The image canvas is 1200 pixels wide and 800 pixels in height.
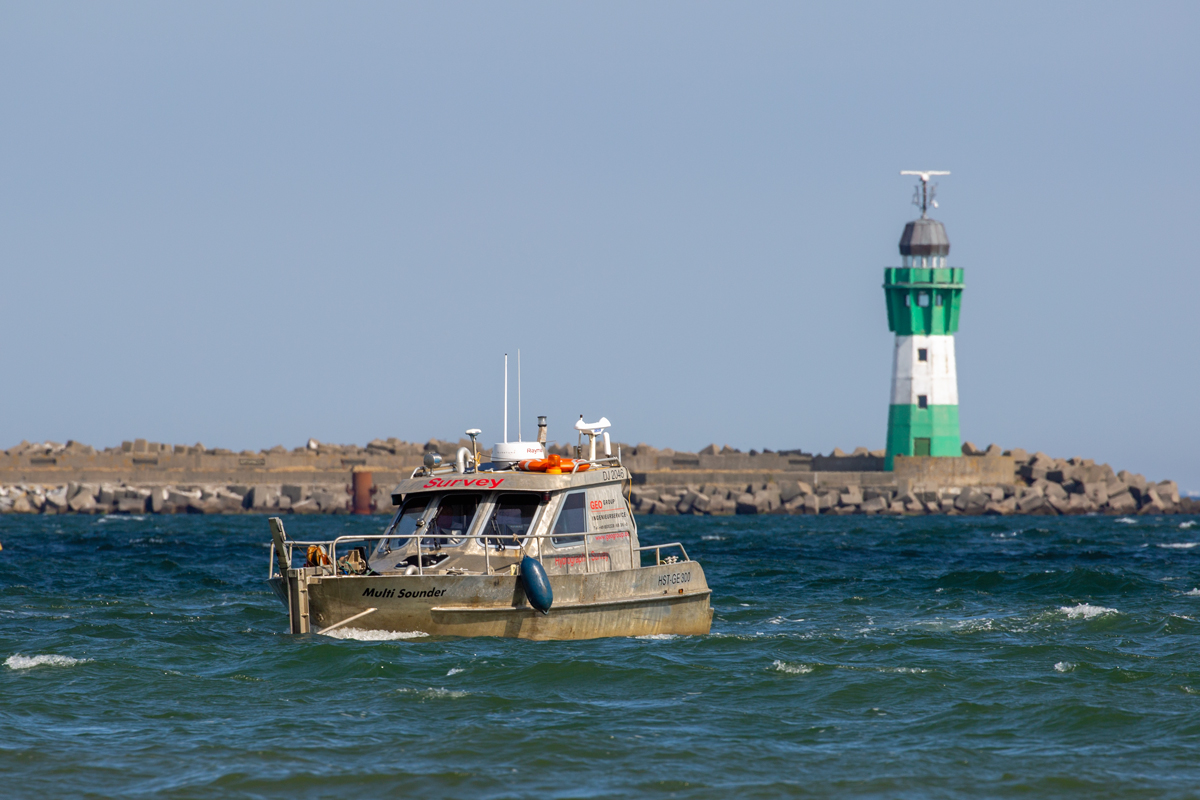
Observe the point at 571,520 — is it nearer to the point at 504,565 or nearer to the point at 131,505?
the point at 504,565

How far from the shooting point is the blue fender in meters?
17.7

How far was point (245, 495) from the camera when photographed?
7175cm

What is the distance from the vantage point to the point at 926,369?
215ft

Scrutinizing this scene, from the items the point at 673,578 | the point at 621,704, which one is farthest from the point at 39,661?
the point at 673,578

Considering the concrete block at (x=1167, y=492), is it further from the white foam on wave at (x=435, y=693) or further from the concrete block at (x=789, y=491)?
the white foam on wave at (x=435, y=693)

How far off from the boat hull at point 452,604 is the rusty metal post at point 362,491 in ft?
165

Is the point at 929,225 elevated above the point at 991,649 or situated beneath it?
elevated above

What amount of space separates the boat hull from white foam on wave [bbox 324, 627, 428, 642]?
61mm

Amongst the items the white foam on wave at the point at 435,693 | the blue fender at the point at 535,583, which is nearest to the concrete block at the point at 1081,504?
the blue fender at the point at 535,583

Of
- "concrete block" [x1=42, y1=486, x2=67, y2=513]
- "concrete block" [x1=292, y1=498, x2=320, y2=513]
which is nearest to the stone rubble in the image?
"concrete block" [x1=292, y1=498, x2=320, y2=513]

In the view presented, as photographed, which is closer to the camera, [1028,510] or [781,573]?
[781,573]

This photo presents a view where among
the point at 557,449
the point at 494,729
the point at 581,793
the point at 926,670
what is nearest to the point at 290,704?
the point at 494,729

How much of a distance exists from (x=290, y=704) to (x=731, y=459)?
197ft

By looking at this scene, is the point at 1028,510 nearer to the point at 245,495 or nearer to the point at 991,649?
the point at 245,495
